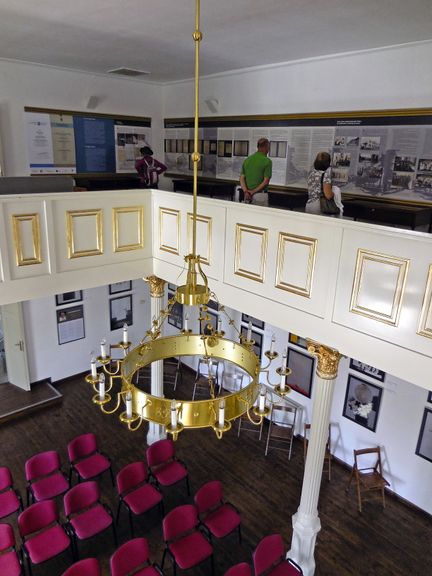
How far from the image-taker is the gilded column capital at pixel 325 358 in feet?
16.3

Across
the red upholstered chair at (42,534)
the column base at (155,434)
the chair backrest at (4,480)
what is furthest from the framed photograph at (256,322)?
the chair backrest at (4,480)

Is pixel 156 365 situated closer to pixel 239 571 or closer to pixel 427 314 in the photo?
pixel 239 571

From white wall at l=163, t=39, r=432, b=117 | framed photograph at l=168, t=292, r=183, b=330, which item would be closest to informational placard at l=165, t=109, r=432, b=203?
white wall at l=163, t=39, r=432, b=117

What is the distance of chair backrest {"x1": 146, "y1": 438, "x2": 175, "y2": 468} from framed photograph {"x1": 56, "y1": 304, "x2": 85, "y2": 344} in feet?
12.4

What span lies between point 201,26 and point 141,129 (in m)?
4.65

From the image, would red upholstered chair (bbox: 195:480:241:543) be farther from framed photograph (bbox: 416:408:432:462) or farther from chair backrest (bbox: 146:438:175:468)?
framed photograph (bbox: 416:408:432:462)

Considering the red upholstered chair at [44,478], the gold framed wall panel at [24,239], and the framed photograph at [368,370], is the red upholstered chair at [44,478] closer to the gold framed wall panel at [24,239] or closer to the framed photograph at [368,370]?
the gold framed wall panel at [24,239]

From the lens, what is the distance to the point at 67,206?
Result: 229 inches

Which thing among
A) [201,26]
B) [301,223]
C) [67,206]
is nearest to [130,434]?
[67,206]

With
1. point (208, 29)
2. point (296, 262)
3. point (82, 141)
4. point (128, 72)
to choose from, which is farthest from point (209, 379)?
point (82, 141)

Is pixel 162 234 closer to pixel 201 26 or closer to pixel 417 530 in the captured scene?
pixel 201 26

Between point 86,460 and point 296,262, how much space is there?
4503 millimetres

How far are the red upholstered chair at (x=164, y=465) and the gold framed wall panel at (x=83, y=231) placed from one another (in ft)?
10.1

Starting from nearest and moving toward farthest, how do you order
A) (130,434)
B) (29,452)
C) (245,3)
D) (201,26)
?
(245,3), (201,26), (29,452), (130,434)
